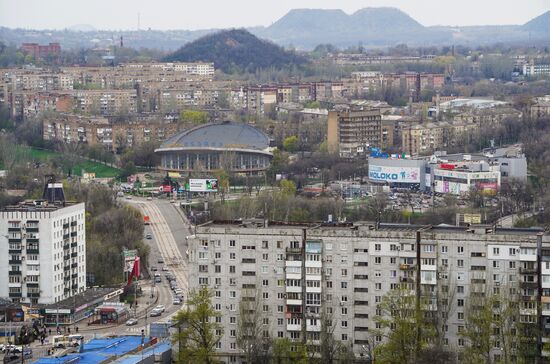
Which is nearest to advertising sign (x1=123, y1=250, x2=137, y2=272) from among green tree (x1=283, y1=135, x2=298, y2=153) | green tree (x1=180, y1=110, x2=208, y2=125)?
green tree (x1=283, y1=135, x2=298, y2=153)

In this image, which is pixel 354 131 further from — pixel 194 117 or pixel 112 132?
pixel 112 132

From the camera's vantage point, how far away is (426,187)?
27.9m

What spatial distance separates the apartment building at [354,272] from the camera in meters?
13.2

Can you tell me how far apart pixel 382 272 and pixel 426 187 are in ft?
47.6

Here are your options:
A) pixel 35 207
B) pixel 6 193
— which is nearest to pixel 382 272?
pixel 35 207

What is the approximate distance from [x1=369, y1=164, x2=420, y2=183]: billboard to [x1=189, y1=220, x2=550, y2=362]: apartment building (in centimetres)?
1431

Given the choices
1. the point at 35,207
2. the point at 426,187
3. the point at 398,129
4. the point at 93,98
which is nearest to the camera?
the point at 35,207

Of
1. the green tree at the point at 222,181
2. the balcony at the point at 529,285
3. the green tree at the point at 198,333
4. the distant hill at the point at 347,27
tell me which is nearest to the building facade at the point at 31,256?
the green tree at the point at 198,333

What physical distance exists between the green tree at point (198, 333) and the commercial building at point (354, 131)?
18.9 metres

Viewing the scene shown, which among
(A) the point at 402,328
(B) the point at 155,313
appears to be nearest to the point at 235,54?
(B) the point at 155,313

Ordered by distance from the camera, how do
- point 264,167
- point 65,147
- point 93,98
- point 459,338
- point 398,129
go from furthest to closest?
point 93,98 < point 398,129 < point 65,147 < point 264,167 < point 459,338

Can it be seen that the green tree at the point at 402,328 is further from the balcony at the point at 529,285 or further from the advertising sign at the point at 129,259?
the advertising sign at the point at 129,259

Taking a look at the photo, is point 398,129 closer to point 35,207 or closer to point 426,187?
point 426,187

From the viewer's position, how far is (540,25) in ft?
384
